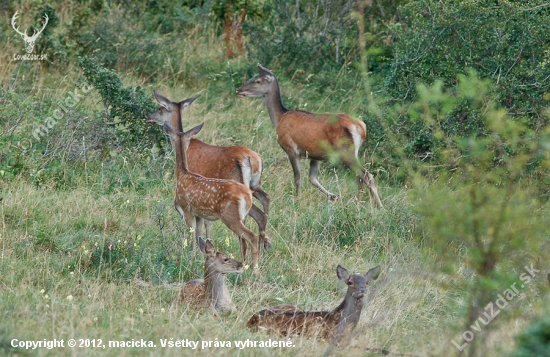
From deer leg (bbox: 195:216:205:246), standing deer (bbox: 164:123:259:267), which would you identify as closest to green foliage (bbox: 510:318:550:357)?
standing deer (bbox: 164:123:259:267)

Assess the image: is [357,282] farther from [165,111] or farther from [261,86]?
[261,86]

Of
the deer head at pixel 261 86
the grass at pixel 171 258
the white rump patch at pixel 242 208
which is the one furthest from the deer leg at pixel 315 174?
the white rump patch at pixel 242 208

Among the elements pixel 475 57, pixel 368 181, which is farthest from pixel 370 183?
pixel 475 57

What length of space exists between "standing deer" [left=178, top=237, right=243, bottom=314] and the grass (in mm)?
108

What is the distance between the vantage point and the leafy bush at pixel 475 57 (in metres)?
10.3

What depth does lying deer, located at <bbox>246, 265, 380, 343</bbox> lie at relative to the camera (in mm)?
6242

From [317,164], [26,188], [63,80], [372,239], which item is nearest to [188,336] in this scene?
[372,239]

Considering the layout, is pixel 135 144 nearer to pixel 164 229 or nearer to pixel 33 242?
pixel 164 229

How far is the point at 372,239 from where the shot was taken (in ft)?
28.2

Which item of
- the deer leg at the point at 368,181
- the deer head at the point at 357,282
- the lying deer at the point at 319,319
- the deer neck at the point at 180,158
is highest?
the deer head at the point at 357,282

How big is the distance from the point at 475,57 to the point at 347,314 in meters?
5.21

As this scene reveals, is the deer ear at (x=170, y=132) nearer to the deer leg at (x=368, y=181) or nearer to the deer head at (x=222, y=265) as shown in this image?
the deer leg at (x=368, y=181)

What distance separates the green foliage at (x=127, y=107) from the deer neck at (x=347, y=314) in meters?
4.91

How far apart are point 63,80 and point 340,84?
405 cm
